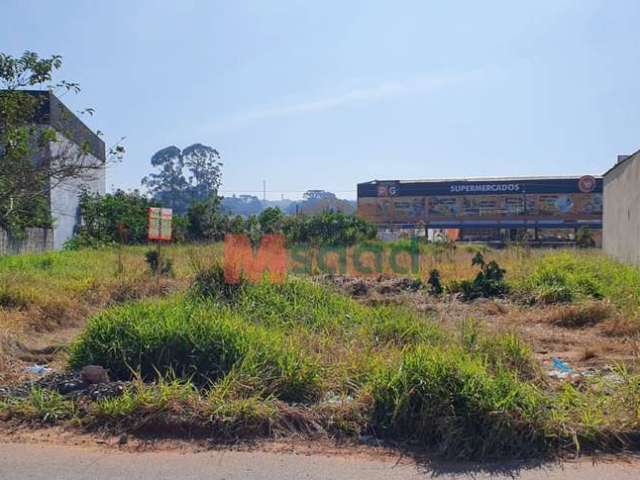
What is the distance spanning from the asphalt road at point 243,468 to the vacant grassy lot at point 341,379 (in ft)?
0.86

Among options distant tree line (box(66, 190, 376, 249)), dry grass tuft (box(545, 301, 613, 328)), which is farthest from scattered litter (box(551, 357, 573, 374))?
distant tree line (box(66, 190, 376, 249))

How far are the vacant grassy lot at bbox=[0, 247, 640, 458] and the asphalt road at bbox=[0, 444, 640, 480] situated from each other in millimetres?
261

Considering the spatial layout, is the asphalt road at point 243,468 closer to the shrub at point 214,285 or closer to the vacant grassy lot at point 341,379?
the vacant grassy lot at point 341,379

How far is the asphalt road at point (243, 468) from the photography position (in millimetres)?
3689

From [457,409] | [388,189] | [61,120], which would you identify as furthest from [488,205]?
[457,409]

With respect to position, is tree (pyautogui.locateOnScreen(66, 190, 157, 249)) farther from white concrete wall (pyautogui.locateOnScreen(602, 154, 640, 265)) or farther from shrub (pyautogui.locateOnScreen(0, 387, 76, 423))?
shrub (pyautogui.locateOnScreen(0, 387, 76, 423))

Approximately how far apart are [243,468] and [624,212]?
15990 mm

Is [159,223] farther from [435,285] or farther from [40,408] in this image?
[40,408]

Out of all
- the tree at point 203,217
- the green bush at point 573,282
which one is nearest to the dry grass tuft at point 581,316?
the green bush at point 573,282

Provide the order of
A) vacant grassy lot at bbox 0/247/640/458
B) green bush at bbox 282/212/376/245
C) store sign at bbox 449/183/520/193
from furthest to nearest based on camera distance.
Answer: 1. store sign at bbox 449/183/520/193
2. green bush at bbox 282/212/376/245
3. vacant grassy lot at bbox 0/247/640/458

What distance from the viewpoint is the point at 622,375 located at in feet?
16.4

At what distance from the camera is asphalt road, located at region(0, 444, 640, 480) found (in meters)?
3.69

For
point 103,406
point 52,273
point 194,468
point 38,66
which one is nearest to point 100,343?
point 103,406

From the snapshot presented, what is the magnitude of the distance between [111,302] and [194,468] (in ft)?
21.8
